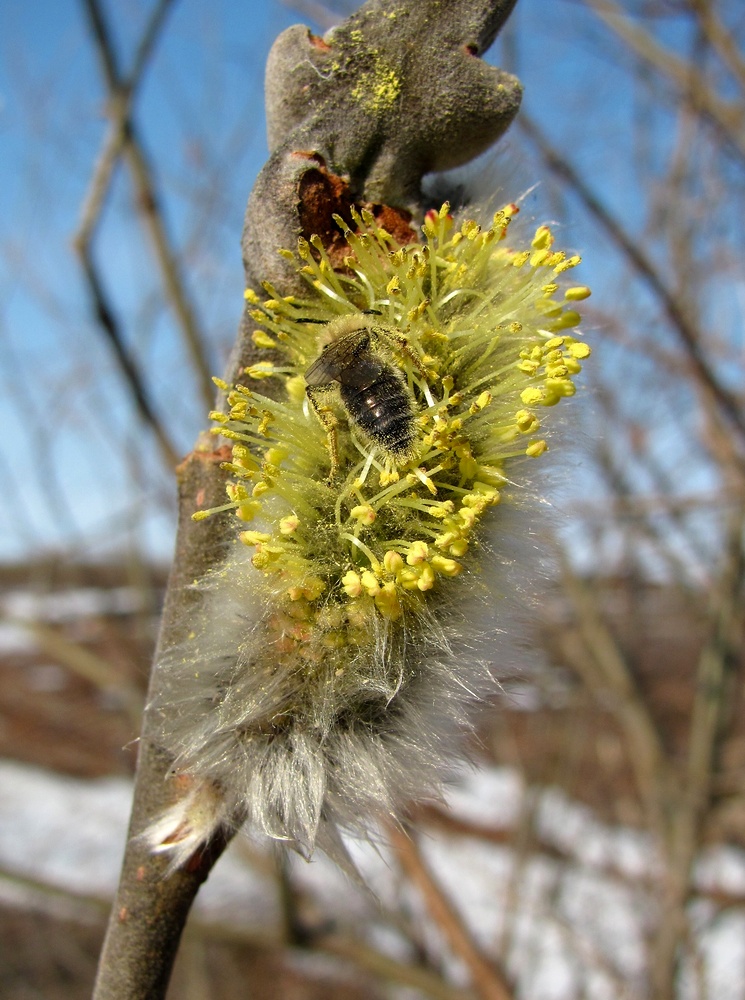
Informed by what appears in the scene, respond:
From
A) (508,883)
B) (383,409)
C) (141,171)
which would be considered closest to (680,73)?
(141,171)

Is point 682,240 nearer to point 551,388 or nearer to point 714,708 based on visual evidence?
point 714,708

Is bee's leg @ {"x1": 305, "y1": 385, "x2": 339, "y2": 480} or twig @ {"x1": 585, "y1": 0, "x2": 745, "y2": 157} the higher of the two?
twig @ {"x1": 585, "y1": 0, "x2": 745, "y2": 157}

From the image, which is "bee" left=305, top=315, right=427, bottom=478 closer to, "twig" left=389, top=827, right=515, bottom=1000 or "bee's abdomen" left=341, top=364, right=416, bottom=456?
"bee's abdomen" left=341, top=364, right=416, bottom=456

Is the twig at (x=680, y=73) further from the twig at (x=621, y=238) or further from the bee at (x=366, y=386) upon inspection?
the bee at (x=366, y=386)

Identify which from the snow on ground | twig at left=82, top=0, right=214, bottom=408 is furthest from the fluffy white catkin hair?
twig at left=82, top=0, right=214, bottom=408

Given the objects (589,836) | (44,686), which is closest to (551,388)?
(589,836)
